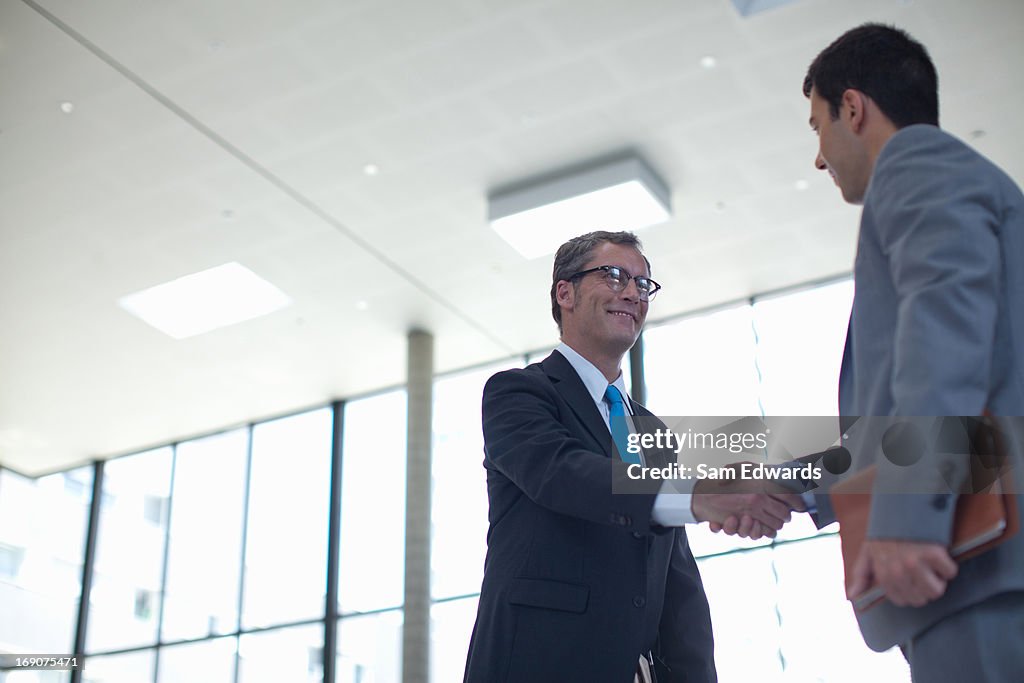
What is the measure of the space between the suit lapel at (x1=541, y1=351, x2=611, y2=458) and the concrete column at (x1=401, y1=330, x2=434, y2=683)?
9.09 metres

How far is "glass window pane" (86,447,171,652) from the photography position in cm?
1429

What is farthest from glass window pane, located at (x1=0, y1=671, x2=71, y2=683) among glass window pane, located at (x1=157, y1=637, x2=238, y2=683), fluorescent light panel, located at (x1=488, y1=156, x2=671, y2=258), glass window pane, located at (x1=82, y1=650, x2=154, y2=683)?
fluorescent light panel, located at (x1=488, y1=156, x2=671, y2=258)

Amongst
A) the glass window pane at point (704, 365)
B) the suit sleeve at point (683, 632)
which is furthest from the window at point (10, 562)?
the suit sleeve at point (683, 632)

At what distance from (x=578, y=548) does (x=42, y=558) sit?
14.9 meters

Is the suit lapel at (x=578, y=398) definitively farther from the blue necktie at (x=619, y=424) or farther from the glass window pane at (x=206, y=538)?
the glass window pane at (x=206, y=538)

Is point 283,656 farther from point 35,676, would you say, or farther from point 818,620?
point 818,620

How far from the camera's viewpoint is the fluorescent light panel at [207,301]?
11.2 metres

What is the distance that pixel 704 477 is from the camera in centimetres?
212

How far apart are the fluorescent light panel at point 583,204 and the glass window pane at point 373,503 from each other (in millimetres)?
4140

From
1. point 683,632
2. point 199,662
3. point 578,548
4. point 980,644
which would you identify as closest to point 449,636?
point 199,662

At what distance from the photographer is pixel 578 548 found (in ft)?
7.47

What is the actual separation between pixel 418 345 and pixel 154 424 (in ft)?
14.2

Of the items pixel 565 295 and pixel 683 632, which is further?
pixel 565 295

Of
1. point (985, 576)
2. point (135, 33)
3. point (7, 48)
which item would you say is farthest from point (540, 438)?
point (7, 48)
